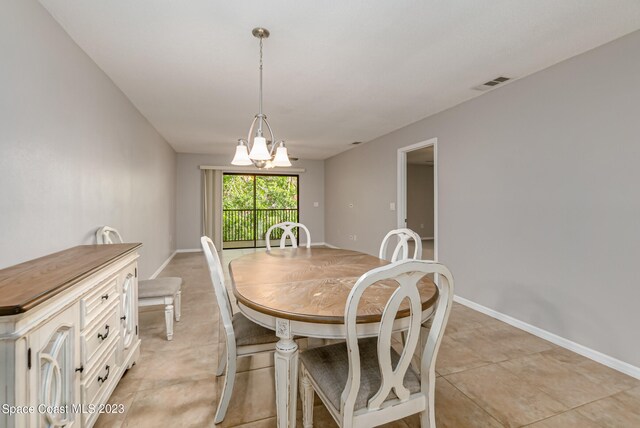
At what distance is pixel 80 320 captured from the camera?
50.2 inches

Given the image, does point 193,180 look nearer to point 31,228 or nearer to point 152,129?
point 152,129

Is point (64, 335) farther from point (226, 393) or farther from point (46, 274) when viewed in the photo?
point (226, 393)

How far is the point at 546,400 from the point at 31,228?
3.06m

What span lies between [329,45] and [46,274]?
6.97 feet

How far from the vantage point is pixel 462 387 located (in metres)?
1.82

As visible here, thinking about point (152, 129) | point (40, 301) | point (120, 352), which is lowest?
point (120, 352)

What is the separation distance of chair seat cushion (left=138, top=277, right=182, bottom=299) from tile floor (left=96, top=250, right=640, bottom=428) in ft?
1.30

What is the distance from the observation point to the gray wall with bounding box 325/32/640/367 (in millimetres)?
2039

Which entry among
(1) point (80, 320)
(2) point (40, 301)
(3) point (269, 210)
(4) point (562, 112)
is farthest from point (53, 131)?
(3) point (269, 210)

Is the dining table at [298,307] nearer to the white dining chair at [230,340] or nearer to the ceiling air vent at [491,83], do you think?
the white dining chair at [230,340]

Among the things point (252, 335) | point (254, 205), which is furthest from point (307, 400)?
point (254, 205)

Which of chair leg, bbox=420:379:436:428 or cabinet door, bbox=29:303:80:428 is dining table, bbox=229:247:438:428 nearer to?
chair leg, bbox=420:379:436:428

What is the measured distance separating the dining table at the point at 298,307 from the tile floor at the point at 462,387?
0.51 meters

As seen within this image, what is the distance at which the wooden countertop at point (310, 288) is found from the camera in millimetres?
1195
